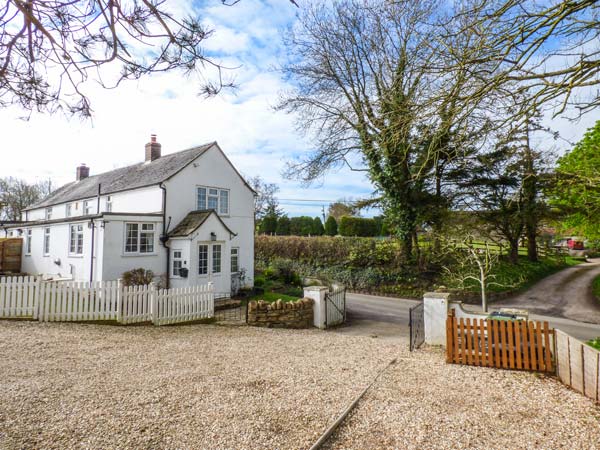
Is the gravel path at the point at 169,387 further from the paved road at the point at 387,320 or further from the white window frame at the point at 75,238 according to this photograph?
the white window frame at the point at 75,238

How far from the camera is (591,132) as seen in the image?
1975cm

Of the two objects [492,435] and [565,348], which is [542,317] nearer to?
[565,348]

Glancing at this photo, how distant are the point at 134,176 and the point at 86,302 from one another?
10.7 meters

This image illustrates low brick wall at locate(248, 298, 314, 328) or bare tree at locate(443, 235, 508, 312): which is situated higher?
bare tree at locate(443, 235, 508, 312)

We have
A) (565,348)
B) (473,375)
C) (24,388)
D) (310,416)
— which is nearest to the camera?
(310,416)

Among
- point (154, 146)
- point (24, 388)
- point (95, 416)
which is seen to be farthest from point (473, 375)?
point (154, 146)

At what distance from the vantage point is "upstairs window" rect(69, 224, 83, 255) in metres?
14.8

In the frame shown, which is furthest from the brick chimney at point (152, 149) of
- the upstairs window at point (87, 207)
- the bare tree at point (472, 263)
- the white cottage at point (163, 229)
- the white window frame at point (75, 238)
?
the bare tree at point (472, 263)

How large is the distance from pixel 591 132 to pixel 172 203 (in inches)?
965

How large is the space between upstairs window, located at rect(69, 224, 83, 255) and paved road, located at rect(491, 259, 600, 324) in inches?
791

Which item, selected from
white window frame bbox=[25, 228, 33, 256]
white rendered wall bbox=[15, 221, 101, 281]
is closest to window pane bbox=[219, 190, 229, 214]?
white rendered wall bbox=[15, 221, 101, 281]

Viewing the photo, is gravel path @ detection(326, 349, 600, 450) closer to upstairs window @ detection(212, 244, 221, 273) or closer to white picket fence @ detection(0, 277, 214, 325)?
white picket fence @ detection(0, 277, 214, 325)

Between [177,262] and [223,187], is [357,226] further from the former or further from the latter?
[177,262]

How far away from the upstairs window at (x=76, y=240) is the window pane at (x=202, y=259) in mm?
5334
